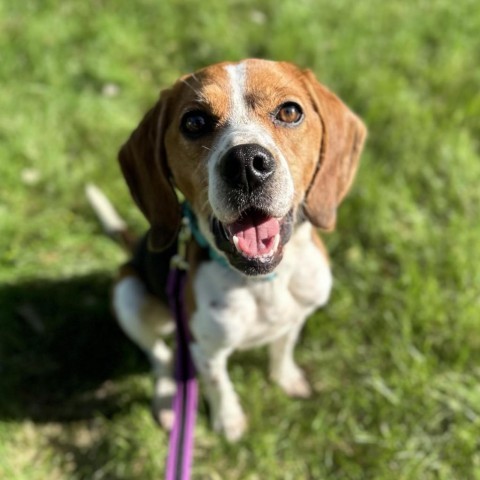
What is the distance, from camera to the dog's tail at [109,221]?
4.31m

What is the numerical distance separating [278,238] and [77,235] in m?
2.52

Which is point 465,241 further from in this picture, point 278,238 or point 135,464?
point 135,464

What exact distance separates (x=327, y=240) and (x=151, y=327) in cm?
157

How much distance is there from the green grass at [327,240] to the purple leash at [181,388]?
732 millimetres

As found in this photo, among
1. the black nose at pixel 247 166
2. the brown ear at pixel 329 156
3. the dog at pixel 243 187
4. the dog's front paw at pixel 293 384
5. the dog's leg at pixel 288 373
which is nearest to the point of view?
the black nose at pixel 247 166

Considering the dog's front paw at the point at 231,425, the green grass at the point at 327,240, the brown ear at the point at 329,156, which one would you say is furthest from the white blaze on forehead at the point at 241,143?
the green grass at the point at 327,240

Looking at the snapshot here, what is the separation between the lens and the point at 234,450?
370 centimetres

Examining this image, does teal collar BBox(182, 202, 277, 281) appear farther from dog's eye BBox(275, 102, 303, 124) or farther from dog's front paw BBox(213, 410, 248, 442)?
dog's front paw BBox(213, 410, 248, 442)

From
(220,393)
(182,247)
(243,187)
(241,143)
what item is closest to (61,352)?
(220,393)

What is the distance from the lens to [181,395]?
10.3 feet

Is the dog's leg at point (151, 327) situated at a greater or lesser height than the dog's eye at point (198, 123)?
lesser

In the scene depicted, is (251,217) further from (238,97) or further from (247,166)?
(238,97)

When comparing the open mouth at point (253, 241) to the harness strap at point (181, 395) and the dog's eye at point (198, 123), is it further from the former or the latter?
the harness strap at point (181, 395)

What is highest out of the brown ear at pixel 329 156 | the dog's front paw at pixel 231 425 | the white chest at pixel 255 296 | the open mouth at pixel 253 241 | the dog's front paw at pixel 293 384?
the brown ear at pixel 329 156
